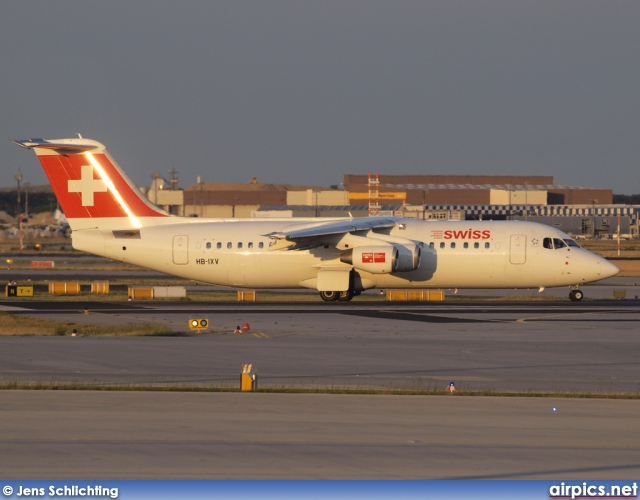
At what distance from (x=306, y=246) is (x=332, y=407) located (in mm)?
24731

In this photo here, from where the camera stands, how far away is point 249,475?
38.3ft

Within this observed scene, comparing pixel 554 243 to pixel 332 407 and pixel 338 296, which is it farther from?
pixel 332 407

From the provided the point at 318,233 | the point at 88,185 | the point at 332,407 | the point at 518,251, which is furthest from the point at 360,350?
the point at 88,185

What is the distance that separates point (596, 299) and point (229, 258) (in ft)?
54.5

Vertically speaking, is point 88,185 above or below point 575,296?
above

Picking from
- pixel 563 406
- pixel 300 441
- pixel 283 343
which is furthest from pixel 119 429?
pixel 283 343

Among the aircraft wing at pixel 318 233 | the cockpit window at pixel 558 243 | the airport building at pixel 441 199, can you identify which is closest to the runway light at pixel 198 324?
the aircraft wing at pixel 318 233

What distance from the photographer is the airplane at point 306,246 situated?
132 ft

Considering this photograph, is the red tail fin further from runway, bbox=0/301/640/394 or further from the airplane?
runway, bbox=0/301/640/394

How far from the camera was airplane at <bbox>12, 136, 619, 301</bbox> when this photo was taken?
4031 cm

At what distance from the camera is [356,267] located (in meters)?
40.2

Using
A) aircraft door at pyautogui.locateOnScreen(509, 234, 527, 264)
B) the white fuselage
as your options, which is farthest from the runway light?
aircraft door at pyautogui.locateOnScreen(509, 234, 527, 264)

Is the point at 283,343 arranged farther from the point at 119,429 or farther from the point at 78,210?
the point at 78,210

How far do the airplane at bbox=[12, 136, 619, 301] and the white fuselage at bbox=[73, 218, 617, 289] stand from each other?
0.14 ft
